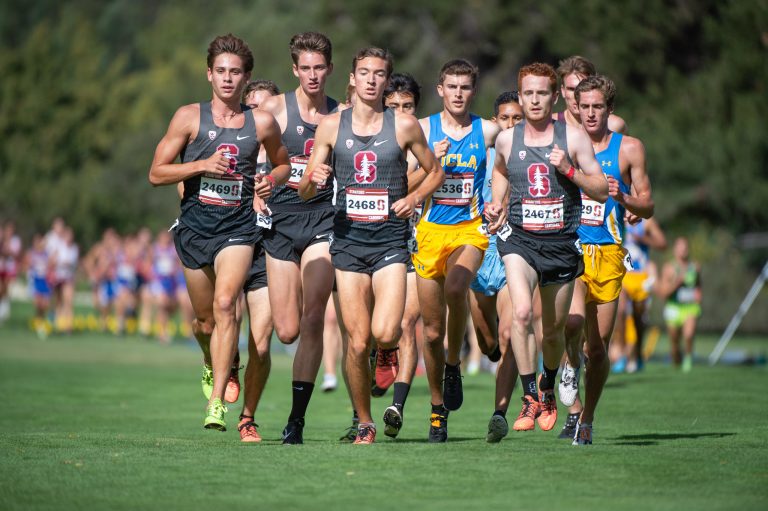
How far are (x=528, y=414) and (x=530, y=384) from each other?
38 centimetres

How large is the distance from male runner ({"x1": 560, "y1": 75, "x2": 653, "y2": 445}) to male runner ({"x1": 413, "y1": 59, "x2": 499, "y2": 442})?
85 cm

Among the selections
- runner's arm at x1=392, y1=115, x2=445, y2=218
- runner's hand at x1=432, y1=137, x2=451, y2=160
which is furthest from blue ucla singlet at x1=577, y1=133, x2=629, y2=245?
runner's arm at x1=392, y1=115, x2=445, y2=218

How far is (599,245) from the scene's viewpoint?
1078 cm

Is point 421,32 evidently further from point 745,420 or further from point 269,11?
point 745,420

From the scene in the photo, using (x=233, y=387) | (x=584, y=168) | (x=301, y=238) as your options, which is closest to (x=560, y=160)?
(x=584, y=168)

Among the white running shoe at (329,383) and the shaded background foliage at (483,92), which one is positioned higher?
the shaded background foliage at (483,92)

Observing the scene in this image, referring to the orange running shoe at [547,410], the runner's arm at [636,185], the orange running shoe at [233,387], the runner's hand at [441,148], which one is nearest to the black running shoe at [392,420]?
the orange running shoe at [547,410]

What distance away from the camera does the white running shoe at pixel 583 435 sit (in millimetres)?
10227

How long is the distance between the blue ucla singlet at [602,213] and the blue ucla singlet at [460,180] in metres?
0.87

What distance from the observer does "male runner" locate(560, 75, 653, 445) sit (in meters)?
10.5

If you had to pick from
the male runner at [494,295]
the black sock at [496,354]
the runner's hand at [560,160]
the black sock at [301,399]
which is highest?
the runner's hand at [560,160]

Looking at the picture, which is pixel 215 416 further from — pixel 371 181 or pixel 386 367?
pixel 371 181

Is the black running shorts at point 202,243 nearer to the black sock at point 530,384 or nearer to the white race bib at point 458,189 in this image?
the white race bib at point 458,189

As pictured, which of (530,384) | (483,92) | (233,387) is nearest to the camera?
(530,384)
